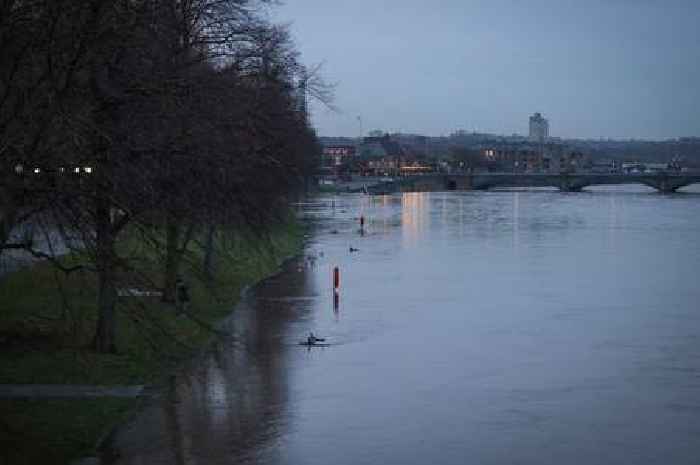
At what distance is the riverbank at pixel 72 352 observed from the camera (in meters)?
12.7

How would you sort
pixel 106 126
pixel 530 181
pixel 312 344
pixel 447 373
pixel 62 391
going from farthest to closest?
pixel 530 181 < pixel 312 344 < pixel 447 373 < pixel 62 391 < pixel 106 126

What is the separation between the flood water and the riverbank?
0.51 meters

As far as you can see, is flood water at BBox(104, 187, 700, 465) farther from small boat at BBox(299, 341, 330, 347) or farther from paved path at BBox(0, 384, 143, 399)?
paved path at BBox(0, 384, 143, 399)

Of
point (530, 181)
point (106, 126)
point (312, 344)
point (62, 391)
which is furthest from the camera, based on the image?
point (530, 181)

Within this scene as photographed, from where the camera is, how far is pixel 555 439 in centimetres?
1562

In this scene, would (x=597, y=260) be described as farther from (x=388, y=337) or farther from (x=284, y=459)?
(x=284, y=459)

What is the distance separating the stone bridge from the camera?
133 meters

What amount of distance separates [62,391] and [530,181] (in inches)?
4918

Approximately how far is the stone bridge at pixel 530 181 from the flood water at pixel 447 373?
9228 centimetres

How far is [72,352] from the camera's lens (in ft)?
59.4

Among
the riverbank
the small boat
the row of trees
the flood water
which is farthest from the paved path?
the small boat

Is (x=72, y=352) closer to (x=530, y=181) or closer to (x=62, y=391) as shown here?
(x=62, y=391)

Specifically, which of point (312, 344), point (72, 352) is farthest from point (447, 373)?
point (72, 352)

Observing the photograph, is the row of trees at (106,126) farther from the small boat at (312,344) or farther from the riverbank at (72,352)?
the small boat at (312,344)
